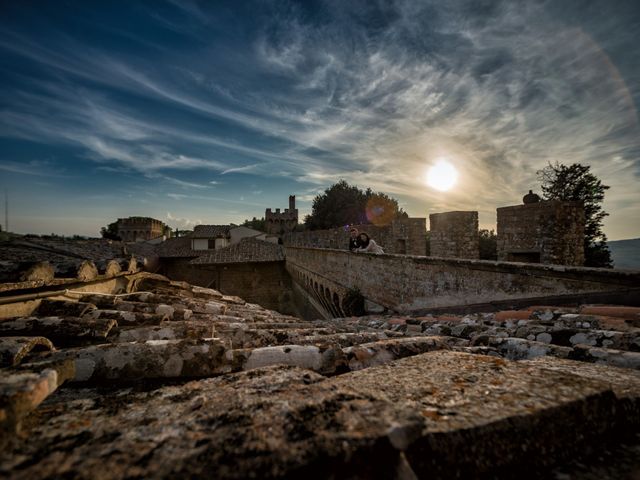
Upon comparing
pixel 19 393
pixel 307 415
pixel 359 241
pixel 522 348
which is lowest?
pixel 522 348

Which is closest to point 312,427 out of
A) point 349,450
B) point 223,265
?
point 349,450

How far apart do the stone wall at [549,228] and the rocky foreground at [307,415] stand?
19.1 feet

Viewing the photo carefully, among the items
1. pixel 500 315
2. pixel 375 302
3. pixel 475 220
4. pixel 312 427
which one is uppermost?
pixel 475 220

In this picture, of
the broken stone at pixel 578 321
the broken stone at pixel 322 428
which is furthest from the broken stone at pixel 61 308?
the broken stone at pixel 578 321

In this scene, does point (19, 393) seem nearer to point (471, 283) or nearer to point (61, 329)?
point (61, 329)

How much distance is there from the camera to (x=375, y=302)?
7.66 meters

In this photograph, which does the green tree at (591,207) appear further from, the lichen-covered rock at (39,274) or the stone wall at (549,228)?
the lichen-covered rock at (39,274)

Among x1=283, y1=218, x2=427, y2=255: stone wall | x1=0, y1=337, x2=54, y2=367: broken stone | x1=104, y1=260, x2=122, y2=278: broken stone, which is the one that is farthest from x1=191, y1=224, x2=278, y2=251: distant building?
x1=0, y1=337, x2=54, y2=367: broken stone

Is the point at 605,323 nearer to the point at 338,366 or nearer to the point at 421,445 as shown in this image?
the point at 338,366

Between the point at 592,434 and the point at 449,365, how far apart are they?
0.64 meters

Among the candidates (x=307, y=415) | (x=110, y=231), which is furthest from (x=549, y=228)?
(x=110, y=231)

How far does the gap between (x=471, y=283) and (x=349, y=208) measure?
3663cm

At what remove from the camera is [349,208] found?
41.0m

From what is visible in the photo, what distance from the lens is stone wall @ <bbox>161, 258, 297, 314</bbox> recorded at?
21064mm
